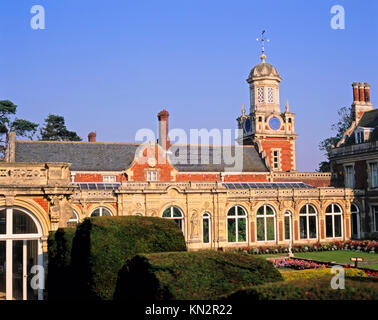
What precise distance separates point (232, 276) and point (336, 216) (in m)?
33.9

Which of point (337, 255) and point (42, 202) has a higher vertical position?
point (42, 202)

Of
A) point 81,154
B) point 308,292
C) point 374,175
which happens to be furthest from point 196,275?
point 81,154

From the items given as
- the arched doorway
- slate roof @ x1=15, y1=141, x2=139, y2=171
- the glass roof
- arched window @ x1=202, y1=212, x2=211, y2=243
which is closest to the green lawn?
arched window @ x1=202, y1=212, x2=211, y2=243

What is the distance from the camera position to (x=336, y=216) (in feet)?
129

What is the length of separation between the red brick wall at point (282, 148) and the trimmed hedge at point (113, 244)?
41.5 m

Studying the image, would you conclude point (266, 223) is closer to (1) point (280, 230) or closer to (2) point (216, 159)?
(1) point (280, 230)

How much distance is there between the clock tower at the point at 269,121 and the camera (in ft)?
174

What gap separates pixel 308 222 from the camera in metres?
38.4

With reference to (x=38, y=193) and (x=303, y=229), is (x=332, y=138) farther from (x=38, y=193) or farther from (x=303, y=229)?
(x=38, y=193)

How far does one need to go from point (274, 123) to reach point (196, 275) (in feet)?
157

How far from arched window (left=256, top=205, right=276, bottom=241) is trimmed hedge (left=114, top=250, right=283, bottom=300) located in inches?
1161

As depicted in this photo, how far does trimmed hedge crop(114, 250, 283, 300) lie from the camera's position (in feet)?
23.3

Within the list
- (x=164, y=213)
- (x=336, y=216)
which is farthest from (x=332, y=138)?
(x=164, y=213)
